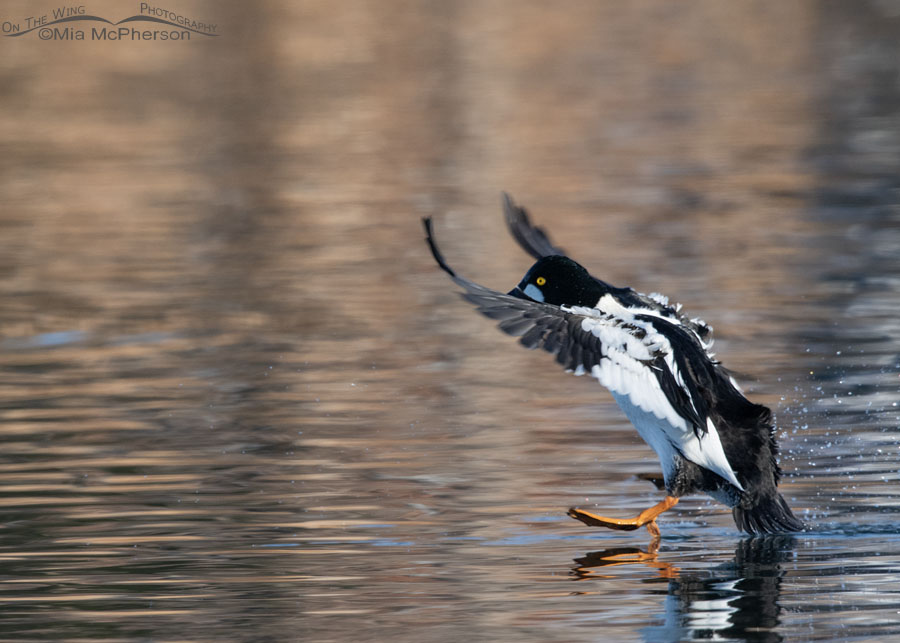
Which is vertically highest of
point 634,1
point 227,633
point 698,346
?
point 634,1

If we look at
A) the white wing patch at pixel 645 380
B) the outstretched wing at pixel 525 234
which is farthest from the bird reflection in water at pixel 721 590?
the outstretched wing at pixel 525 234

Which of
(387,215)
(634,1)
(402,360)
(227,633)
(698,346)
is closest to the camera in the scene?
(227,633)

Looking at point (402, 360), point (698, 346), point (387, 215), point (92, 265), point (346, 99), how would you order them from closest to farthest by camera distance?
point (698, 346), point (402, 360), point (92, 265), point (387, 215), point (346, 99)

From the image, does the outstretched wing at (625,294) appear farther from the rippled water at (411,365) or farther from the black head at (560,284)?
the rippled water at (411,365)

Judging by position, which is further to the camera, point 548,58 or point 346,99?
point 548,58

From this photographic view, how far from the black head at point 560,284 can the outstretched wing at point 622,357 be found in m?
0.81

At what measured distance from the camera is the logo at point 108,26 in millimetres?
38000

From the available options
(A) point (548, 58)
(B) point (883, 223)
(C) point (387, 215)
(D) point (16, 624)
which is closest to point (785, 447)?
(D) point (16, 624)

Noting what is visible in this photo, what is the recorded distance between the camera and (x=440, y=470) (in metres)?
8.66

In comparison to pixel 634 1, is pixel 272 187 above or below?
below

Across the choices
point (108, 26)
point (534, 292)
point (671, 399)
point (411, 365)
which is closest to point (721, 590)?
point (671, 399)

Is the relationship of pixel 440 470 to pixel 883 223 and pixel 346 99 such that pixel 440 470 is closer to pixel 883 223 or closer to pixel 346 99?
pixel 883 223

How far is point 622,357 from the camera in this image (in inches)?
288

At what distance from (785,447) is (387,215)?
1019cm
